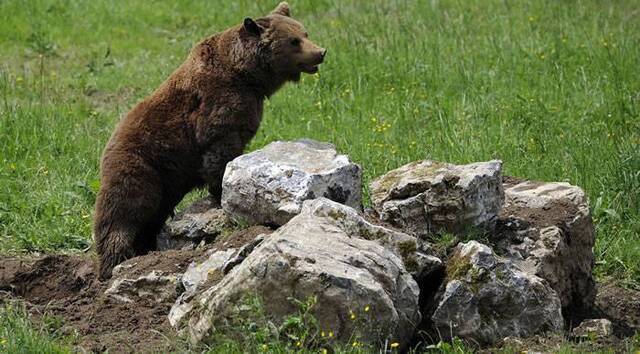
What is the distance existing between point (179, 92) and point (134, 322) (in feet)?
6.75

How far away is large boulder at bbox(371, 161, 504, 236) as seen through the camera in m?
6.75

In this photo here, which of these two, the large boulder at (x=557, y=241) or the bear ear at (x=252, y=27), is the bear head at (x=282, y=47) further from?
the large boulder at (x=557, y=241)

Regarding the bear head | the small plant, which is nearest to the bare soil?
the bear head

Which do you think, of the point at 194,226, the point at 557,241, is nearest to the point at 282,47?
the point at 194,226

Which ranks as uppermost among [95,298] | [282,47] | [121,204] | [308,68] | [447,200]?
[282,47]

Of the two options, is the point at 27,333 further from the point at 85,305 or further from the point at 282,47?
the point at 282,47

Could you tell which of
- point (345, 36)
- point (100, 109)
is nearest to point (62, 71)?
point (100, 109)

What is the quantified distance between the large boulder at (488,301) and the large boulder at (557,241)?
0.39 m

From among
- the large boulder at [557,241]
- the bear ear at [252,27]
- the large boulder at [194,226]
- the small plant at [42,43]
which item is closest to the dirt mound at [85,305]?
the large boulder at [194,226]

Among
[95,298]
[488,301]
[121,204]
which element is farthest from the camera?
[121,204]

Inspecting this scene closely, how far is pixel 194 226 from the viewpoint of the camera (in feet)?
24.9

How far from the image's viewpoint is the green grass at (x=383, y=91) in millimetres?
9164

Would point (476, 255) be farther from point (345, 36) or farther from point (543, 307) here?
point (345, 36)

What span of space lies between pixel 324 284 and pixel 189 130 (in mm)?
2626
